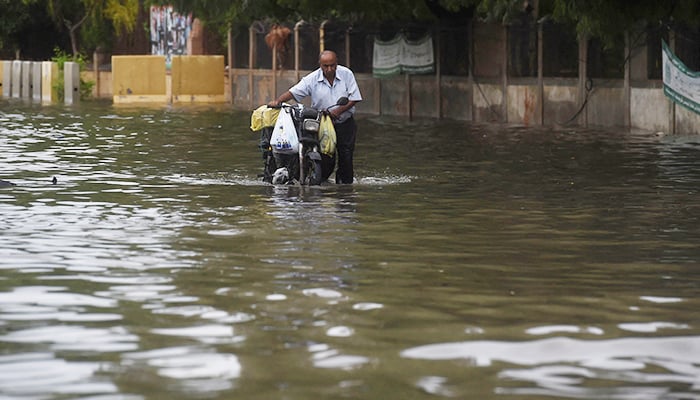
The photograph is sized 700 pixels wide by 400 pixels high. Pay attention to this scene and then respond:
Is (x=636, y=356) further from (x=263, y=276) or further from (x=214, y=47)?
(x=214, y=47)

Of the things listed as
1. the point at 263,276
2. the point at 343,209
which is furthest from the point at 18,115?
the point at 263,276

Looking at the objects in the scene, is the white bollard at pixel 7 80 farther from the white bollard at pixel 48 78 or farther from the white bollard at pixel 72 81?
the white bollard at pixel 72 81

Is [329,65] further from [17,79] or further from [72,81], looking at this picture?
[17,79]

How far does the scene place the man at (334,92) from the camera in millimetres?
18891

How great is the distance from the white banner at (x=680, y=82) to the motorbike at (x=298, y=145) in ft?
37.3

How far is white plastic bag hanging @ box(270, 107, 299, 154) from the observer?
1884cm

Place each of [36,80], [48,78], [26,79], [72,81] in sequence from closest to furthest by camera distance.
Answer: [72,81] → [48,78] → [36,80] → [26,79]

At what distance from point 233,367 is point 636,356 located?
184cm

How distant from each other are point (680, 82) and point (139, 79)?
26.2 meters

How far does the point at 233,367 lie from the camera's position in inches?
310

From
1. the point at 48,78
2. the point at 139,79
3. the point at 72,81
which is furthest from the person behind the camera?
the point at 48,78

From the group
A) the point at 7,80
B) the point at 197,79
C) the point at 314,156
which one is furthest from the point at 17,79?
the point at 314,156

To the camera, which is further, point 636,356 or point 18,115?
point 18,115

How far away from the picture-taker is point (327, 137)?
62.1 ft
